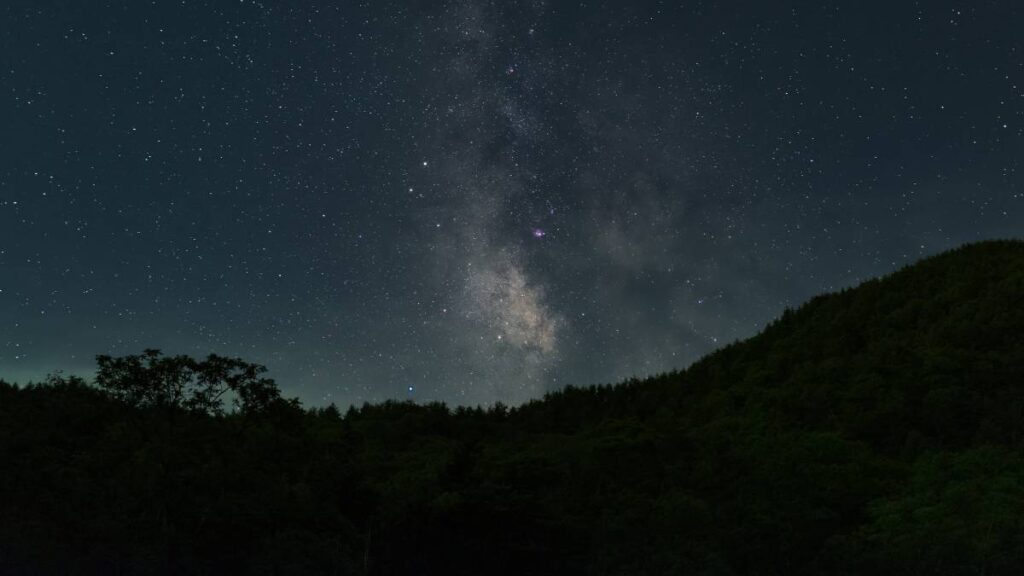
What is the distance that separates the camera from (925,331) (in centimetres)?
6938

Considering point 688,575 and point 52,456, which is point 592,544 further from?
point 52,456

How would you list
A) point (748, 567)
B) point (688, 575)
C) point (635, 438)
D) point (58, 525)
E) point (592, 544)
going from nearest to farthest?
point (58, 525) → point (688, 575) → point (748, 567) → point (592, 544) → point (635, 438)

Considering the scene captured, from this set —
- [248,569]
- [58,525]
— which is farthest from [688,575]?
[58,525]

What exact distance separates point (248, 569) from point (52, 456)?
29.4ft

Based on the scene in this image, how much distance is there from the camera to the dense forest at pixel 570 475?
38.3m

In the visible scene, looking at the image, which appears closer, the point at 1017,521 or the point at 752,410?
the point at 1017,521

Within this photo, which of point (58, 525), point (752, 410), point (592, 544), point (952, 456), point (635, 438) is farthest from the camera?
point (752, 410)

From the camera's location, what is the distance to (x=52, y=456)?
41031mm

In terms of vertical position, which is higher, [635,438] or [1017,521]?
[635,438]

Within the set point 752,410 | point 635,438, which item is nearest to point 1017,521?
point 635,438

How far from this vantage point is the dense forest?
38344 millimetres

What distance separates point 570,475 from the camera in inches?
2183

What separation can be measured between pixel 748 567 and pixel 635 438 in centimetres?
1649

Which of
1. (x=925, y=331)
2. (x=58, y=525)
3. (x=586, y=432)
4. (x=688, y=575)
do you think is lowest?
(x=688, y=575)
